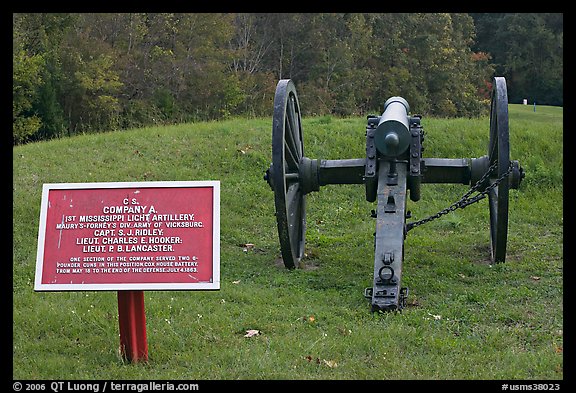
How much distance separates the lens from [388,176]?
340 inches

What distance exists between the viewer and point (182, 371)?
5.98m

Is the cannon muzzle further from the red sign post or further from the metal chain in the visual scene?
the red sign post

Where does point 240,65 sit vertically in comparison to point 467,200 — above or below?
above

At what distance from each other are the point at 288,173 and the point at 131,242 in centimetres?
391

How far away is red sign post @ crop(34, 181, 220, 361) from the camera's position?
5957 millimetres

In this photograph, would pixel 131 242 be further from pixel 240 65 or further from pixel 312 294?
pixel 240 65

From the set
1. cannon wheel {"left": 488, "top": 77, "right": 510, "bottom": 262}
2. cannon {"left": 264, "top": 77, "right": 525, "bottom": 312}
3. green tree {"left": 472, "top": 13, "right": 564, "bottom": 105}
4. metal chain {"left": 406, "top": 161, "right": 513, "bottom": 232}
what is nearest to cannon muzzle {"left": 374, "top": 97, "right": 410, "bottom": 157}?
cannon {"left": 264, "top": 77, "right": 525, "bottom": 312}

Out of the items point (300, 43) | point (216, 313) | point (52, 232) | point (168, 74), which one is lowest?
point (216, 313)

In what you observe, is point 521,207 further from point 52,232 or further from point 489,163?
point 52,232

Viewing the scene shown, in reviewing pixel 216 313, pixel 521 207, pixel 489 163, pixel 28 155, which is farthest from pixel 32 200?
pixel 521 207

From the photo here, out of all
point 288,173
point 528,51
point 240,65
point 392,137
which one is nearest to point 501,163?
point 392,137

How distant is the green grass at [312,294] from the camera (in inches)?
239

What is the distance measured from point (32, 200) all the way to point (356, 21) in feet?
74.4

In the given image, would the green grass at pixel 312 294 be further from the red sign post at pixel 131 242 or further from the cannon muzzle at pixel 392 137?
the cannon muzzle at pixel 392 137
